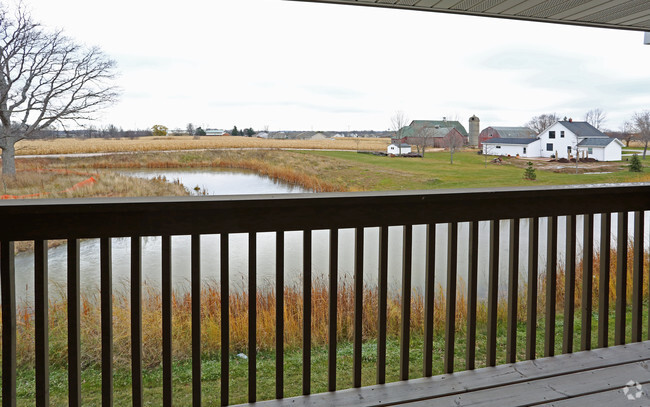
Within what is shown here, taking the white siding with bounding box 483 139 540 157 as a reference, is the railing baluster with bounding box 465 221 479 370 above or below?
below

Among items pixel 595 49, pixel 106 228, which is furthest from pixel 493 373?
pixel 595 49

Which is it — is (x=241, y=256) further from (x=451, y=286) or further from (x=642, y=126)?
(x=642, y=126)

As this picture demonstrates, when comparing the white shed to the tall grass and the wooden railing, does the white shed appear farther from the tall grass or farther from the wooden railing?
the wooden railing

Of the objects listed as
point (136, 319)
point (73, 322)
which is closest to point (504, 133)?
point (136, 319)

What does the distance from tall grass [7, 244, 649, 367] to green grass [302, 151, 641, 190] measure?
0.81 metres

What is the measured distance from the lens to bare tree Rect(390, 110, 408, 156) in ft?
11.5

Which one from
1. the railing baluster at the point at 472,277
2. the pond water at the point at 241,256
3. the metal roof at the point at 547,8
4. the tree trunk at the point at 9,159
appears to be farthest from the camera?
the pond water at the point at 241,256

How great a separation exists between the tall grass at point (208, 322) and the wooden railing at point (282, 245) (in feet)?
3.93

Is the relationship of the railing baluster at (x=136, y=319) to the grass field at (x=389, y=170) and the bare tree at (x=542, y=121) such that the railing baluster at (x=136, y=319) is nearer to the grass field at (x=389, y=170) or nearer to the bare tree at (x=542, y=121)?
the grass field at (x=389, y=170)

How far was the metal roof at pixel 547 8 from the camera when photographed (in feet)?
7.95

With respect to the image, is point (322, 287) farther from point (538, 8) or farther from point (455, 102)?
point (538, 8)

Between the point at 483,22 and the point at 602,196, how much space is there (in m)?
1.88

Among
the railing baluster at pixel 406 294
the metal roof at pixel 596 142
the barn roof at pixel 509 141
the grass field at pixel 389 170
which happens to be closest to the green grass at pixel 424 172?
the grass field at pixel 389 170

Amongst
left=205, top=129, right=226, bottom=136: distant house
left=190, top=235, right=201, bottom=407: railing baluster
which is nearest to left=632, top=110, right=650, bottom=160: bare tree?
left=205, top=129, right=226, bottom=136: distant house
